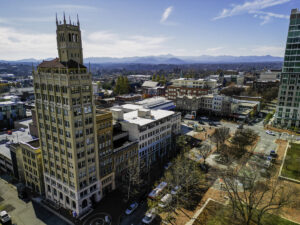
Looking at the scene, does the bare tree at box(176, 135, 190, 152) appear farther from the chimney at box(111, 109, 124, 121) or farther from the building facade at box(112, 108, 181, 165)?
the chimney at box(111, 109, 124, 121)

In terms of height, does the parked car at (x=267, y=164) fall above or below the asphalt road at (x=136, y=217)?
above

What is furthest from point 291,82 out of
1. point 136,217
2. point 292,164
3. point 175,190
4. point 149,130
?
point 136,217

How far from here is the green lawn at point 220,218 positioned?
51.8m

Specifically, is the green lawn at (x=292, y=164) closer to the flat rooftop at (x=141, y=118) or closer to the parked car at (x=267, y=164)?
the parked car at (x=267, y=164)

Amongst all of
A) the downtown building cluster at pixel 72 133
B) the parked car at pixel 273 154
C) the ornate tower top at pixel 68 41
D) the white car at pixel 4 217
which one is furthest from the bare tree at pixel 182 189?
the ornate tower top at pixel 68 41

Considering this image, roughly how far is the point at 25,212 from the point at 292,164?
9605cm

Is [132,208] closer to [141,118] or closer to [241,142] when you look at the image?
[141,118]

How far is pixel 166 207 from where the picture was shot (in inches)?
2286

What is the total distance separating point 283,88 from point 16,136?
149 meters

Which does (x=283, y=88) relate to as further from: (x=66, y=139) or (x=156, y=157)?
(x=66, y=139)

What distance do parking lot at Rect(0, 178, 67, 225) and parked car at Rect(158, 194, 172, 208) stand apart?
1059 inches

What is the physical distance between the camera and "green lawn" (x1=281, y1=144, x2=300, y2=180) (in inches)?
2886

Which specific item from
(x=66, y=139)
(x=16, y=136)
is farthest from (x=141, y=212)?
(x=16, y=136)

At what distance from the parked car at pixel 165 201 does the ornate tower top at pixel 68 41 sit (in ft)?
157
